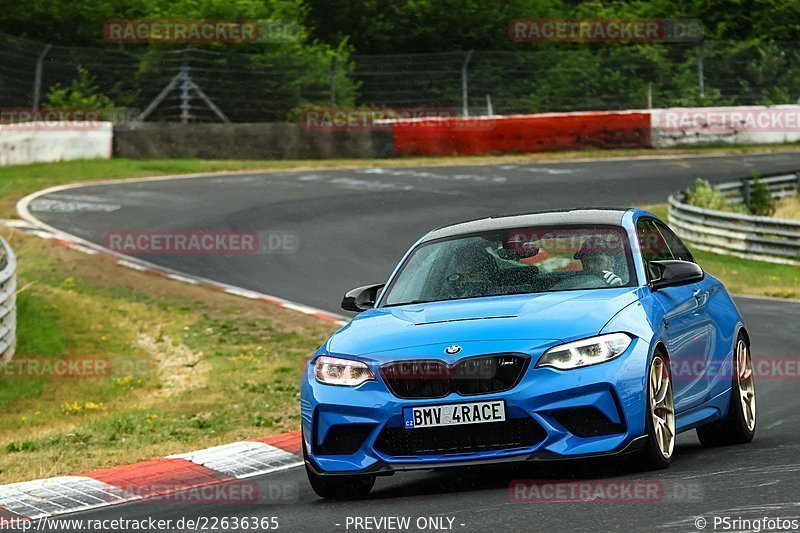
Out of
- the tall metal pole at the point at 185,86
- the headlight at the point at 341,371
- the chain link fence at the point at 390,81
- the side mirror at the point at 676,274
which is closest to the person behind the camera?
the headlight at the point at 341,371

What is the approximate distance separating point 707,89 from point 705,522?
34.6m

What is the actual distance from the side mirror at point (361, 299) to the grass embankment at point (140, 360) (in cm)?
206

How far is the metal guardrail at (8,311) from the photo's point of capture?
1466 cm

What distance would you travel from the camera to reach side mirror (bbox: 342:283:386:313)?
8.47m

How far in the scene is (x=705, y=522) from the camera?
5.88 m

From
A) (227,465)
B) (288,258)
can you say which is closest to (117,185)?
(288,258)

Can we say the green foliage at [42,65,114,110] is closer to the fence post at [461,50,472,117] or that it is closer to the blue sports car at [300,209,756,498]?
the fence post at [461,50,472,117]

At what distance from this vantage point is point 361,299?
28.0 ft

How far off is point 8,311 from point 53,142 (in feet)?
56.8

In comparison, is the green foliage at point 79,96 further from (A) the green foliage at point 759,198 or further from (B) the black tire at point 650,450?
(B) the black tire at point 650,450

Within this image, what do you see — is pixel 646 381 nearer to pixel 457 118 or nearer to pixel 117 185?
pixel 117 185
